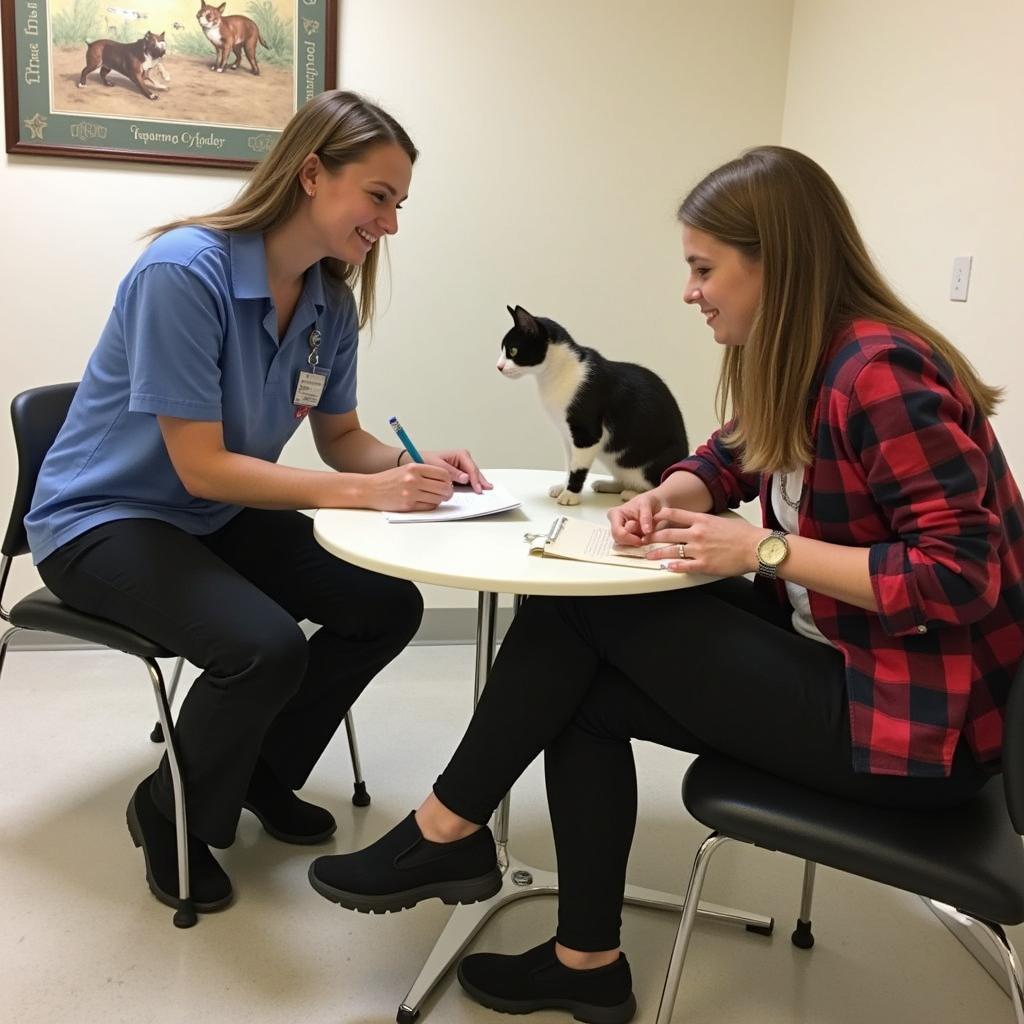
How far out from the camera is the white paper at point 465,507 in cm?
137

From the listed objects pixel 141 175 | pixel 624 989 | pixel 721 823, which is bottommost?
pixel 624 989

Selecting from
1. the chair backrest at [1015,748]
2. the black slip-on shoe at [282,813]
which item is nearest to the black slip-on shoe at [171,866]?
the black slip-on shoe at [282,813]

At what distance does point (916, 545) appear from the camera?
39.4 inches

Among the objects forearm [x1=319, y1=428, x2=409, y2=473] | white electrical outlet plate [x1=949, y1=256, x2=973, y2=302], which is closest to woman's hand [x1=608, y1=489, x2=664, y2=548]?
forearm [x1=319, y1=428, x2=409, y2=473]

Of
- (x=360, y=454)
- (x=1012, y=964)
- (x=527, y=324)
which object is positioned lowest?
(x=1012, y=964)

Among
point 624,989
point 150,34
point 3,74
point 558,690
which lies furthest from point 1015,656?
point 3,74

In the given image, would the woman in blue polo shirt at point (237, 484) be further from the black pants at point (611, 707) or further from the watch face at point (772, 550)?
the watch face at point (772, 550)

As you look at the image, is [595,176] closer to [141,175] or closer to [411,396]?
[411,396]

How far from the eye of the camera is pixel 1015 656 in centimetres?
106

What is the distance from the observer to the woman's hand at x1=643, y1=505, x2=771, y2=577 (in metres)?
1.13

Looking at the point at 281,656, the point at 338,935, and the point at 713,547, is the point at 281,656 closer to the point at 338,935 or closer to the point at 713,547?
the point at 338,935

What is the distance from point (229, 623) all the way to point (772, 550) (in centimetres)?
79

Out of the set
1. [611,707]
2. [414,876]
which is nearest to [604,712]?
[611,707]

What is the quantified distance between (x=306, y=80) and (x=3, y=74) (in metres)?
0.69
